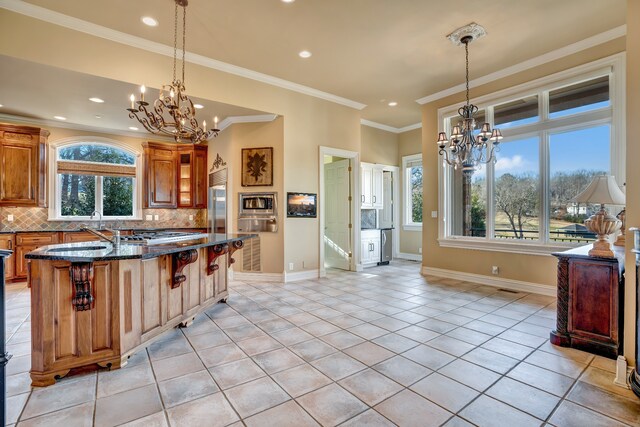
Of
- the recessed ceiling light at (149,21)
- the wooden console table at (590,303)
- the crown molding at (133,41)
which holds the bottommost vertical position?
the wooden console table at (590,303)

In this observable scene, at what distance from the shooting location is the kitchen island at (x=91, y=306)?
7.14 ft

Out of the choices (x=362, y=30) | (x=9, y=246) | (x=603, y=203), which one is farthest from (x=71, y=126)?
(x=603, y=203)

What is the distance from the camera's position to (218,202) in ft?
19.9

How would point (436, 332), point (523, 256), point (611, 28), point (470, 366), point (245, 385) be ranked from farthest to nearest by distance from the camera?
1. point (523, 256)
2. point (611, 28)
3. point (436, 332)
4. point (470, 366)
5. point (245, 385)

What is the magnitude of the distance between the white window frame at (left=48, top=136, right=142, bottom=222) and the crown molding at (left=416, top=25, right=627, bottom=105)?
6.55m

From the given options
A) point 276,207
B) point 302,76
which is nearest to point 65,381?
point 276,207

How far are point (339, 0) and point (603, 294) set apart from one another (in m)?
3.85

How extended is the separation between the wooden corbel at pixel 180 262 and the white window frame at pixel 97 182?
4611mm

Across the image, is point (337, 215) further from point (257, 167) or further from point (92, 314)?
point (92, 314)

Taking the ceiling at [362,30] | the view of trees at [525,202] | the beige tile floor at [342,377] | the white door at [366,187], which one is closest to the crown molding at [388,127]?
the white door at [366,187]

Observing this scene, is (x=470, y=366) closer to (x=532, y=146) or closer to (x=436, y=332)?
(x=436, y=332)

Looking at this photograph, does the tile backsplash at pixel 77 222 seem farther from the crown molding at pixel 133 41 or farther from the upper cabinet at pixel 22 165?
the crown molding at pixel 133 41

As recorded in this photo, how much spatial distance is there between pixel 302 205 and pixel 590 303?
13.5ft

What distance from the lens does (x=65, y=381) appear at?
2.22m
